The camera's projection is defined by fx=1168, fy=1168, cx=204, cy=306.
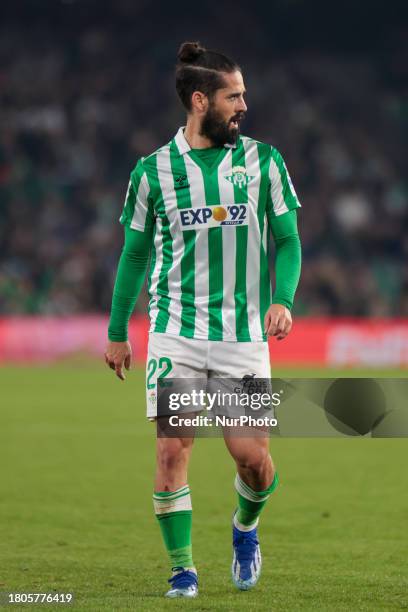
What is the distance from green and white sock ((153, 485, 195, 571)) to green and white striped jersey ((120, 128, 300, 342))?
0.64 m

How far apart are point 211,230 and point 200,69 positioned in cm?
65

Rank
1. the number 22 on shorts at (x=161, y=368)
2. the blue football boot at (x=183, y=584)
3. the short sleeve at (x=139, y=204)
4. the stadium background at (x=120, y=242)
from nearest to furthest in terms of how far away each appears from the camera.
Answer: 1. the blue football boot at (x=183, y=584)
2. the number 22 on shorts at (x=161, y=368)
3. the short sleeve at (x=139, y=204)
4. the stadium background at (x=120, y=242)

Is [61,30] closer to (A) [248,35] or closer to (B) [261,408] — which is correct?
(A) [248,35]

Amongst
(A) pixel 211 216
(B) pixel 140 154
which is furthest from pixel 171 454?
(B) pixel 140 154

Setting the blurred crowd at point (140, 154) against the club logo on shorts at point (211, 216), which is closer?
the club logo on shorts at point (211, 216)

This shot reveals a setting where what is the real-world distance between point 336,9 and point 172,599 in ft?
79.9

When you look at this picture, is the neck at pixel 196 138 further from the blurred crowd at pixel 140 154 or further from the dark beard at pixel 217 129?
the blurred crowd at pixel 140 154

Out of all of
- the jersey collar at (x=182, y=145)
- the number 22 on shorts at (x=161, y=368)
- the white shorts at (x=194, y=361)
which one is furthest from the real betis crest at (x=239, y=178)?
the number 22 on shorts at (x=161, y=368)

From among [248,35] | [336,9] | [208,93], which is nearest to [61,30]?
[248,35]

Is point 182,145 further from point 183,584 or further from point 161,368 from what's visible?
point 183,584

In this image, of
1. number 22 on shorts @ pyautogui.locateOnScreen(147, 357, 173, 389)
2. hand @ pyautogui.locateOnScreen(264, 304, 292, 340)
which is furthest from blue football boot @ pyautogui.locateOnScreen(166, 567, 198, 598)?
hand @ pyautogui.locateOnScreen(264, 304, 292, 340)

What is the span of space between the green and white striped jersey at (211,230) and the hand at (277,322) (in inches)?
9.3

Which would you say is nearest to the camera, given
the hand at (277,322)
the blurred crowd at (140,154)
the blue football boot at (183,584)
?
the hand at (277,322)

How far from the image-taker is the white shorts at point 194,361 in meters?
4.56
